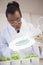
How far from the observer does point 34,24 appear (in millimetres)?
1958

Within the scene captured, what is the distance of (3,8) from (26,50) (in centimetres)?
61

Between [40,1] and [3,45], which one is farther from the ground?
[40,1]

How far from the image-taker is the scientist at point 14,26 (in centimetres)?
189

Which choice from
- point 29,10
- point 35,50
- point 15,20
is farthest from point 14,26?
point 35,50

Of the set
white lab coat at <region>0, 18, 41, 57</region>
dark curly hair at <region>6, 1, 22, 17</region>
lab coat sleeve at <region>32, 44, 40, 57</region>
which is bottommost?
lab coat sleeve at <region>32, 44, 40, 57</region>

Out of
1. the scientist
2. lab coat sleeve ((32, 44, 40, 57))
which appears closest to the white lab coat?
the scientist

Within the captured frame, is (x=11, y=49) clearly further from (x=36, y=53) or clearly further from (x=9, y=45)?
(x=36, y=53)

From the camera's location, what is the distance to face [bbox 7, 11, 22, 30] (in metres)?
1.93

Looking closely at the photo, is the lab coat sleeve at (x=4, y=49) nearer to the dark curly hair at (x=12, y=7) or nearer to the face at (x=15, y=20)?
the face at (x=15, y=20)

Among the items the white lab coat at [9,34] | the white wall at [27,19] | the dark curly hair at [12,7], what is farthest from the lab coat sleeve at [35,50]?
the dark curly hair at [12,7]

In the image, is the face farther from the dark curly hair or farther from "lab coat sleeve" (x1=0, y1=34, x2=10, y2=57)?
"lab coat sleeve" (x1=0, y1=34, x2=10, y2=57)

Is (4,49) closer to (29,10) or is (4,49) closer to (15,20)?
(15,20)

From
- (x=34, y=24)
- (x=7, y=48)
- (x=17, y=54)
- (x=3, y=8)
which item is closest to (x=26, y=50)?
(x=17, y=54)

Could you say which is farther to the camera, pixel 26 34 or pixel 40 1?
pixel 40 1
